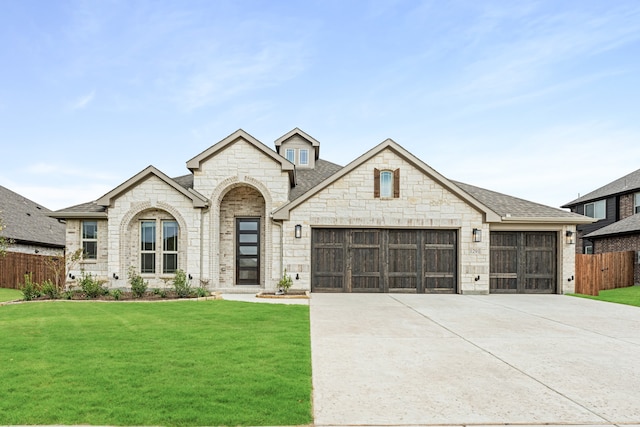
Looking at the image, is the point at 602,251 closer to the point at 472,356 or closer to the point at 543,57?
the point at 543,57

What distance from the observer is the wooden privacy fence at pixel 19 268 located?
19312 millimetres

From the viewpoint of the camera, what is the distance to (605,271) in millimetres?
21016

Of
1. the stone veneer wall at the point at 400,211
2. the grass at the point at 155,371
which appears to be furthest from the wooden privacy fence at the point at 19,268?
the stone veneer wall at the point at 400,211

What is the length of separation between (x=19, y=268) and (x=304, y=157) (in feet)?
50.1

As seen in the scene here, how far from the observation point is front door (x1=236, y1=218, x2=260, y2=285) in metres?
16.9

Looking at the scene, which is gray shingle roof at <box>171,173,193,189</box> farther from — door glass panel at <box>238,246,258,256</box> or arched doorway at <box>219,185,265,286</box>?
door glass panel at <box>238,246,258,256</box>

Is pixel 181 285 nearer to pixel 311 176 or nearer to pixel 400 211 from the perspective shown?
pixel 400 211

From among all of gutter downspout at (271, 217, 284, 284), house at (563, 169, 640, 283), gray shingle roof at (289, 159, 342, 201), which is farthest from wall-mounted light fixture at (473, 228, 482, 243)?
house at (563, 169, 640, 283)

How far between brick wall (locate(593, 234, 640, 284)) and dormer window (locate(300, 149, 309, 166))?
19389mm

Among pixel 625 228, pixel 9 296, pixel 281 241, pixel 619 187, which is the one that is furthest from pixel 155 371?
pixel 619 187

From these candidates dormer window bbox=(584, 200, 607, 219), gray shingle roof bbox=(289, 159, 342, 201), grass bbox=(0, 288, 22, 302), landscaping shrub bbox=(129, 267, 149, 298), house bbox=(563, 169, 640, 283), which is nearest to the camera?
landscaping shrub bbox=(129, 267, 149, 298)

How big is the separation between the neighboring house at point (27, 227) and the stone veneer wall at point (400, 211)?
17953 mm

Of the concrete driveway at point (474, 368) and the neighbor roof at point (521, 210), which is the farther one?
the neighbor roof at point (521, 210)

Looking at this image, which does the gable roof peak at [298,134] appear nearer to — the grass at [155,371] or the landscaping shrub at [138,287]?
the landscaping shrub at [138,287]
